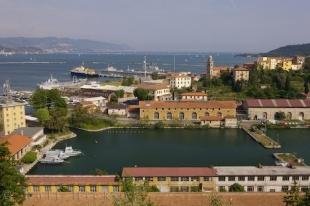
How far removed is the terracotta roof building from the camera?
1325 centimetres

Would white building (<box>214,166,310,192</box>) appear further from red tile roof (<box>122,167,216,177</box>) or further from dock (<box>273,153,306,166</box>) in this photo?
dock (<box>273,153,306,166</box>)

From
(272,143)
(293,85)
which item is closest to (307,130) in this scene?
(272,143)

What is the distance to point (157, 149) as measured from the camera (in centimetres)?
1544

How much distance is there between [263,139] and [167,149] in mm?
3827

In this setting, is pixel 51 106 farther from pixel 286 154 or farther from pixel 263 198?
pixel 263 198

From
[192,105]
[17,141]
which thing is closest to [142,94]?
[192,105]

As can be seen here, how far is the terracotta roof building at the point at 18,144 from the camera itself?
13250 mm

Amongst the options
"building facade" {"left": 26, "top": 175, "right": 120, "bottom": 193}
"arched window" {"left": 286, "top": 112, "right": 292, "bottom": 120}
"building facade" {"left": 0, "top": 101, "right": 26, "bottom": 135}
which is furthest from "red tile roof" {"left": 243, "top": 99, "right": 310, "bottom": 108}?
"building facade" {"left": 26, "top": 175, "right": 120, "bottom": 193}

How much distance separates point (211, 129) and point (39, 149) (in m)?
7.60

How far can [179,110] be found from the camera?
2033 cm

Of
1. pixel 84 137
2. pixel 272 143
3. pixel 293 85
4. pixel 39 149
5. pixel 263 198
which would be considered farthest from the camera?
pixel 293 85

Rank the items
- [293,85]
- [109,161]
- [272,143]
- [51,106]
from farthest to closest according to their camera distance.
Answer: [293,85]
[51,106]
[272,143]
[109,161]

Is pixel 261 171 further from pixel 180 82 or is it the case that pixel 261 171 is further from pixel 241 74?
pixel 180 82

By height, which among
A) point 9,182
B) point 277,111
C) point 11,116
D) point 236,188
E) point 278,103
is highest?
point 9,182
